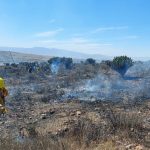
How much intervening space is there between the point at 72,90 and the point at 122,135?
11.0 m

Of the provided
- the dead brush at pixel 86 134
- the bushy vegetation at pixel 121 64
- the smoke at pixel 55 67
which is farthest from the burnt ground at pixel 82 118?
the smoke at pixel 55 67

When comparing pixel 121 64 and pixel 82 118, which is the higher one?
pixel 121 64

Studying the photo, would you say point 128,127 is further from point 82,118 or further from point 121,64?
point 121,64

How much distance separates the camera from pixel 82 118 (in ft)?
37.0

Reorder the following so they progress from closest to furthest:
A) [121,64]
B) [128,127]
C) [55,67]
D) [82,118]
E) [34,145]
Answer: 1. [34,145]
2. [128,127]
3. [82,118]
4. [121,64]
5. [55,67]

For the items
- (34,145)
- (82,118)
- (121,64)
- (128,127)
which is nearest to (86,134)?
(128,127)

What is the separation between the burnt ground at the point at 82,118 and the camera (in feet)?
28.1

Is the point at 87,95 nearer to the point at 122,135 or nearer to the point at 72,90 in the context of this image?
the point at 72,90

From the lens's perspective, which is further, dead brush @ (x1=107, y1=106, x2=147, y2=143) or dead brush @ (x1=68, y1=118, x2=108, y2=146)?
dead brush @ (x1=107, y1=106, x2=147, y2=143)

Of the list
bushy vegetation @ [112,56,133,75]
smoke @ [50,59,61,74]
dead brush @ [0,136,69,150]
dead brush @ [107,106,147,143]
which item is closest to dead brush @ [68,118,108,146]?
dead brush @ [107,106,147,143]

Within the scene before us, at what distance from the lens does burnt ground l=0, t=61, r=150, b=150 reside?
8.57 m

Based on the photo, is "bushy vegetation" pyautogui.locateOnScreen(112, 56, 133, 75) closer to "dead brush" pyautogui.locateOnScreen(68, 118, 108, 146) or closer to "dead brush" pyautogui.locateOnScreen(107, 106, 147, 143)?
"dead brush" pyautogui.locateOnScreen(107, 106, 147, 143)

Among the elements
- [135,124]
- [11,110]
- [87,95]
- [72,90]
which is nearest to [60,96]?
[87,95]

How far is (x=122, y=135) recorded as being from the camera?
921 cm
